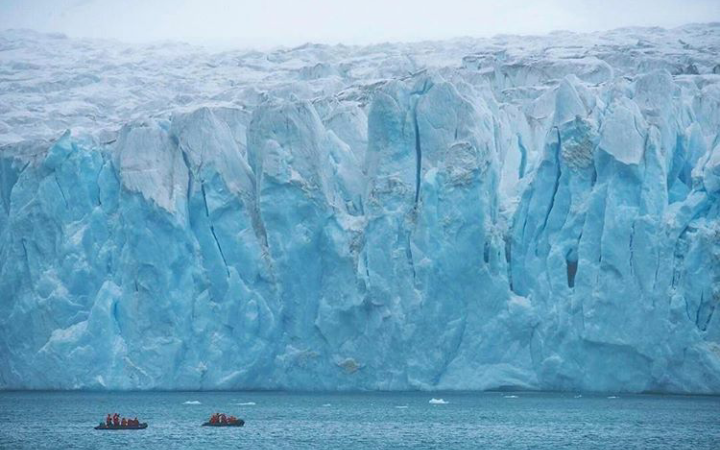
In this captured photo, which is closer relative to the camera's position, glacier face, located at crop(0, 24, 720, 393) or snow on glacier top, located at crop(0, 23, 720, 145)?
glacier face, located at crop(0, 24, 720, 393)

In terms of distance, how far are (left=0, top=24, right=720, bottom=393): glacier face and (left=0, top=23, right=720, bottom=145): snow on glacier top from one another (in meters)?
2.66

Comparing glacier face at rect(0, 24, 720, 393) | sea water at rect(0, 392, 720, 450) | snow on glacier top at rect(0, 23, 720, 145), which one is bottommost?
sea water at rect(0, 392, 720, 450)

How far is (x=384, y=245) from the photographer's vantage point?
4216cm

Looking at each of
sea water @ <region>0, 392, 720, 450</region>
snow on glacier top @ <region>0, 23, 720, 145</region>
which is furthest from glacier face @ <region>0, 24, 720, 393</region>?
snow on glacier top @ <region>0, 23, 720, 145</region>

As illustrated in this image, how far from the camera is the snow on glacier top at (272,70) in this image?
169 ft

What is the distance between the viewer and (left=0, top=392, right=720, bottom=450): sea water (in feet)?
111

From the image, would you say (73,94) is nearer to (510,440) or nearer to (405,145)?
(405,145)

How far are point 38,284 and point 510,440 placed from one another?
1829 centimetres

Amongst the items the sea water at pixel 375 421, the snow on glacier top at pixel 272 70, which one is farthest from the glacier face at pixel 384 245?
the snow on glacier top at pixel 272 70

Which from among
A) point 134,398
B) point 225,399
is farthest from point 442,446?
point 134,398

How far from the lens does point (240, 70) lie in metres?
67.0

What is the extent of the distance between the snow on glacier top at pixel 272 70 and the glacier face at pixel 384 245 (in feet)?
8.73

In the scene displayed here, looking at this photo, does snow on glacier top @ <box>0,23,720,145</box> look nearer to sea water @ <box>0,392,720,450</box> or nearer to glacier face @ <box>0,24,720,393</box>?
glacier face @ <box>0,24,720,393</box>

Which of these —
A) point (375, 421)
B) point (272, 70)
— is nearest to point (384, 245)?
point (375, 421)
